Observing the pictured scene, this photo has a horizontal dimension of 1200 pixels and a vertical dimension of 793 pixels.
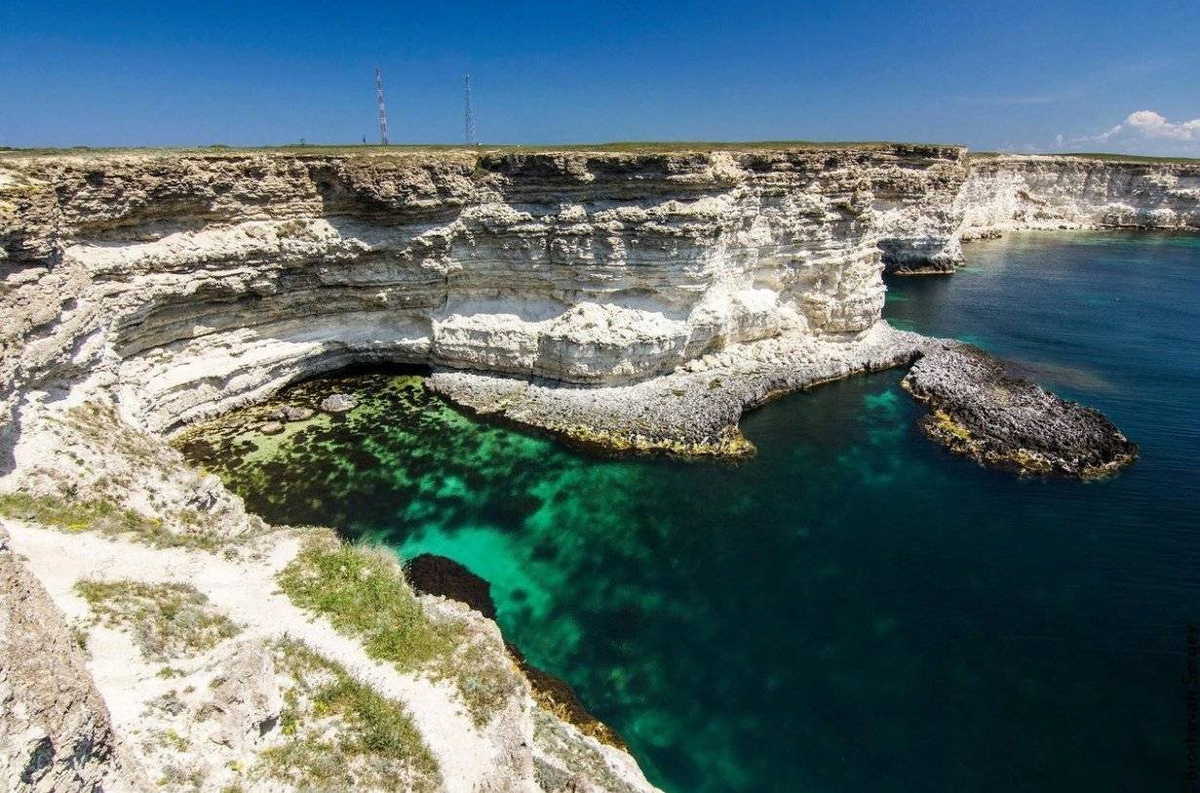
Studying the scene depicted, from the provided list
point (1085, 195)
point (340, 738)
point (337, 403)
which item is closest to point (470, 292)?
point (337, 403)

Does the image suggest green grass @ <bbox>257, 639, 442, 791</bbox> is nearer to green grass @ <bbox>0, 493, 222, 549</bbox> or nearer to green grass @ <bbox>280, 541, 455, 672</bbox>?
green grass @ <bbox>280, 541, 455, 672</bbox>

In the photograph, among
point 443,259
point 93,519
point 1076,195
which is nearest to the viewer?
point 93,519

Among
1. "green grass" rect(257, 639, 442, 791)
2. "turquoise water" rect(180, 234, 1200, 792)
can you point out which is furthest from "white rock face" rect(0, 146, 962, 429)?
"green grass" rect(257, 639, 442, 791)

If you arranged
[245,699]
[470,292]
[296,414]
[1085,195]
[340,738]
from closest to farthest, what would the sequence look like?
[245,699]
[340,738]
[296,414]
[470,292]
[1085,195]

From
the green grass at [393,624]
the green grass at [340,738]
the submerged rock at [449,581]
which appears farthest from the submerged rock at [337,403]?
the green grass at [340,738]

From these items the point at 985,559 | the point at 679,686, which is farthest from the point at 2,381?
the point at 985,559

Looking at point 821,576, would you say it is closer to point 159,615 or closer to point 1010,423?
point 1010,423

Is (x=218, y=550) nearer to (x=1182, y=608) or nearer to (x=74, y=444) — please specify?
(x=74, y=444)
